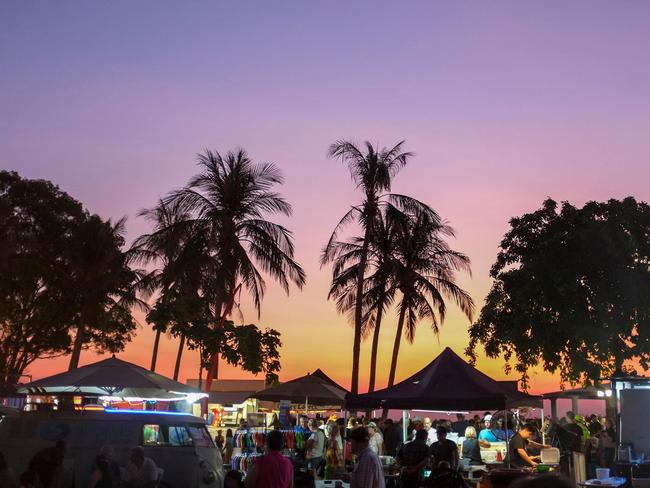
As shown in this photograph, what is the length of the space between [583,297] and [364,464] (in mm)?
22312

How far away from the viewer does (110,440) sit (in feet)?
44.5

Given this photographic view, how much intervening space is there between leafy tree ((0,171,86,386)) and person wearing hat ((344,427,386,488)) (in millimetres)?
36960

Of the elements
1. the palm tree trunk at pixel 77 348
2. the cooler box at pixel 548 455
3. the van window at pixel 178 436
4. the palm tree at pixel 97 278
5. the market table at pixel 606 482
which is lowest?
the market table at pixel 606 482

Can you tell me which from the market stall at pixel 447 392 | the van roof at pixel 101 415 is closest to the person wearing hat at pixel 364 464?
the van roof at pixel 101 415

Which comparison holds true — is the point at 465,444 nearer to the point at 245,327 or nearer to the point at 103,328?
the point at 245,327

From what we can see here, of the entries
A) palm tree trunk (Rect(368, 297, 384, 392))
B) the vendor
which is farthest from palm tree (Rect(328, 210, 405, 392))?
the vendor

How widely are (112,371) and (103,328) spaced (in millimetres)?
28365

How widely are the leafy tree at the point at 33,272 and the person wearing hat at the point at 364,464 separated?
121ft

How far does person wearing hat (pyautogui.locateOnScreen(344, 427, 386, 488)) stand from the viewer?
317 inches

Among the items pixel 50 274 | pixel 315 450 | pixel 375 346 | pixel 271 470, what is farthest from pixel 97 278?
pixel 271 470

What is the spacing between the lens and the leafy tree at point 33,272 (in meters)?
42.4

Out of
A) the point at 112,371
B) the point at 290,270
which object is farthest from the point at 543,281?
the point at 112,371

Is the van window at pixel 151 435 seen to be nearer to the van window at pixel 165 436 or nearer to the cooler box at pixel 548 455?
the van window at pixel 165 436

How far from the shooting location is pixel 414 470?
11773 millimetres
